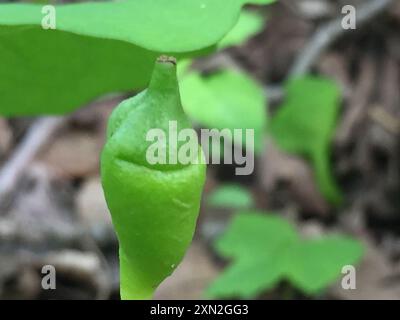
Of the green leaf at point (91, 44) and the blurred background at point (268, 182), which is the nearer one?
the green leaf at point (91, 44)

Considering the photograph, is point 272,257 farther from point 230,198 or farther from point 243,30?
point 243,30

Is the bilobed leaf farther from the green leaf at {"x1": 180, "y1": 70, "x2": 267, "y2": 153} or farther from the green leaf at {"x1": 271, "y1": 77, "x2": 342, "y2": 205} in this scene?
the green leaf at {"x1": 271, "y1": 77, "x2": 342, "y2": 205}

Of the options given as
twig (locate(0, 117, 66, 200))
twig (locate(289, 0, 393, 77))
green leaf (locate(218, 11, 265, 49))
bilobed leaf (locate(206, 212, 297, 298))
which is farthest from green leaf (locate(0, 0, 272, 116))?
twig (locate(289, 0, 393, 77))

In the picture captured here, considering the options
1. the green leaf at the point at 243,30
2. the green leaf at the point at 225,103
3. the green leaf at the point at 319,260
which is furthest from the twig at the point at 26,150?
the green leaf at the point at 319,260

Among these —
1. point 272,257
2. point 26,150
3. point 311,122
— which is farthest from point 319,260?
point 26,150

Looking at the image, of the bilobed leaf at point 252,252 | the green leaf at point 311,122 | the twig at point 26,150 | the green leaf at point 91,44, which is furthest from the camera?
the green leaf at point 311,122

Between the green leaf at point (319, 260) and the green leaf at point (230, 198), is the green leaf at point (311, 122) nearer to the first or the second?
the green leaf at point (230, 198)
